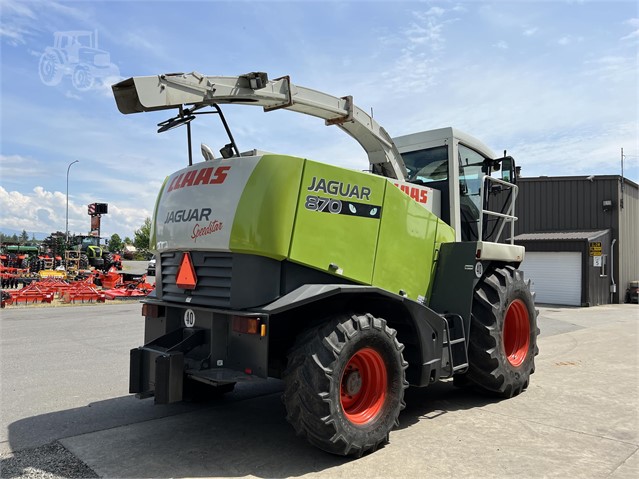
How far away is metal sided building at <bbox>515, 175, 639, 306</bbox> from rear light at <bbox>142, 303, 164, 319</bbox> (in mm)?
19737

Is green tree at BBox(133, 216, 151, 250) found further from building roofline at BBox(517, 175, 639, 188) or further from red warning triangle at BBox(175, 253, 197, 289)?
red warning triangle at BBox(175, 253, 197, 289)

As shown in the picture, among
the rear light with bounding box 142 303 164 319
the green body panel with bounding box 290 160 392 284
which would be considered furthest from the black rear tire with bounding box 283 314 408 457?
the rear light with bounding box 142 303 164 319

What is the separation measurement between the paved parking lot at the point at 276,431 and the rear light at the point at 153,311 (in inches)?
40.6

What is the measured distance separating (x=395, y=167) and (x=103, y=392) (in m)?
4.39

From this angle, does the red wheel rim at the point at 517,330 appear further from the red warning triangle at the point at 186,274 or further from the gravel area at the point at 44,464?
the gravel area at the point at 44,464

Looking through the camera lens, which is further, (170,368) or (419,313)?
(419,313)

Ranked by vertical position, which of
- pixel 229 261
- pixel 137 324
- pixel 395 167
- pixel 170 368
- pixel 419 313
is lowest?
pixel 137 324

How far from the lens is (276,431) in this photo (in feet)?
15.6

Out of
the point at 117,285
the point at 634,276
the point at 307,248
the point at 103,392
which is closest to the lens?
the point at 307,248

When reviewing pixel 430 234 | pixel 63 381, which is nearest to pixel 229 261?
pixel 430 234

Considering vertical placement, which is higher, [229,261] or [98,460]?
[229,261]

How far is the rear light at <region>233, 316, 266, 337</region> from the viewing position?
3.96 metres

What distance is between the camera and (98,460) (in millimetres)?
3994

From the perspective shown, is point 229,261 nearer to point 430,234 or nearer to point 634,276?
point 430,234
